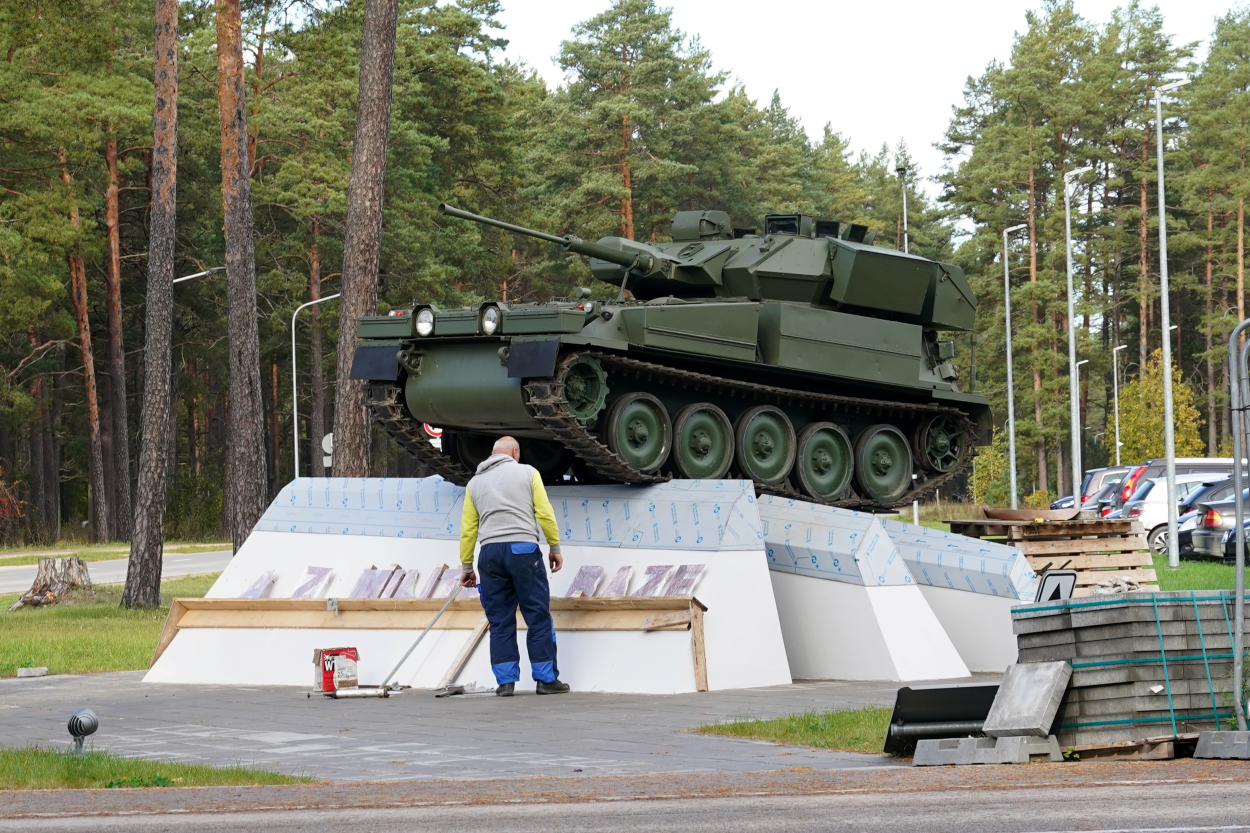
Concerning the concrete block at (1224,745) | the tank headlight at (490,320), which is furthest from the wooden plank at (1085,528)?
the concrete block at (1224,745)

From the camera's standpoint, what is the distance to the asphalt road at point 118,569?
93.1ft

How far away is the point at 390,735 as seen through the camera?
954cm

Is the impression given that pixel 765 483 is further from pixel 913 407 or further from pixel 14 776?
pixel 14 776

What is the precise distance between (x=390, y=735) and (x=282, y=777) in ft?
5.99

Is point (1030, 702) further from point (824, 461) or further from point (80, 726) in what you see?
point (824, 461)

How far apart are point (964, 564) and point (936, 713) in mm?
5358

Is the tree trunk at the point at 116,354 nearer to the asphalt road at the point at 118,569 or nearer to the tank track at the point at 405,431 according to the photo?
the asphalt road at the point at 118,569

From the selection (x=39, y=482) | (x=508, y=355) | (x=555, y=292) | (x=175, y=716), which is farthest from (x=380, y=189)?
(x=555, y=292)

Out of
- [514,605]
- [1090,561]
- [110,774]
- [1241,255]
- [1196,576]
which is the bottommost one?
[1196,576]

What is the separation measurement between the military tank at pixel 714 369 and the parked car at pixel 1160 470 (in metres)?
16.0

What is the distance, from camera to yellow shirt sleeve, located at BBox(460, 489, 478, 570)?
39.7 feet

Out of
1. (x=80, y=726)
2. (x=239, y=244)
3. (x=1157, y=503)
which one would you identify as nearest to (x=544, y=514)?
(x=80, y=726)

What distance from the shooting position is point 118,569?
32.0 meters

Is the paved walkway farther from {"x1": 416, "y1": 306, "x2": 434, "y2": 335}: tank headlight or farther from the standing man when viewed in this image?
{"x1": 416, "y1": 306, "x2": 434, "y2": 335}: tank headlight
